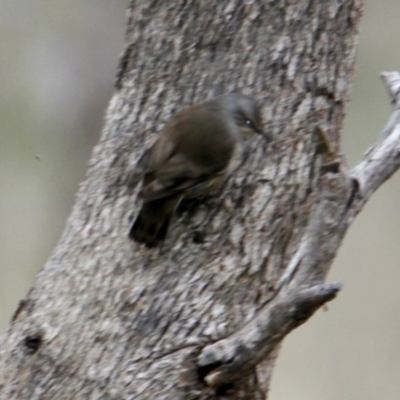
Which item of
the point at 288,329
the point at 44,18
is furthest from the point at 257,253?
the point at 44,18

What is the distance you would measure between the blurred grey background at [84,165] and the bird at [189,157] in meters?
1.77

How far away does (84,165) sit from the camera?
3.67 m

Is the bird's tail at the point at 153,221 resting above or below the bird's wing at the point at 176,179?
below

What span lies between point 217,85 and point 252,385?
795 mm

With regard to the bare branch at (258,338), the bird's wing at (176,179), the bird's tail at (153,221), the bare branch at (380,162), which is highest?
the bare branch at (380,162)

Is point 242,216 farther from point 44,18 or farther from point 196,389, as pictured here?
point 44,18

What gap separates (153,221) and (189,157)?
19 centimetres

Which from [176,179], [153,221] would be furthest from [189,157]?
[153,221]

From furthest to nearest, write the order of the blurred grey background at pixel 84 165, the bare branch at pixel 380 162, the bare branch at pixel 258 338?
the blurred grey background at pixel 84 165 → the bare branch at pixel 380 162 → the bare branch at pixel 258 338

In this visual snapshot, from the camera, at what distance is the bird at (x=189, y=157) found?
1.79 m

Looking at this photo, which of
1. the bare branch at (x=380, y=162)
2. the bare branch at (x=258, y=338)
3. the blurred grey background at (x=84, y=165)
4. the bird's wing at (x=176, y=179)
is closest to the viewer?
the bare branch at (x=258, y=338)

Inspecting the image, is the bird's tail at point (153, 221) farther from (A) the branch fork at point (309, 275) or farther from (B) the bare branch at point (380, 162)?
(B) the bare branch at point (380, 162)

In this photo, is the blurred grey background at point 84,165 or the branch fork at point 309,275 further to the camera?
the blurred grey background at point 84,165

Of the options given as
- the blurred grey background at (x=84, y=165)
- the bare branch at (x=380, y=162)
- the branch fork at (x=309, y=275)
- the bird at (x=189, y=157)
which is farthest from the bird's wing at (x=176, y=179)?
the blurred grey background at (x=84, y=165)
